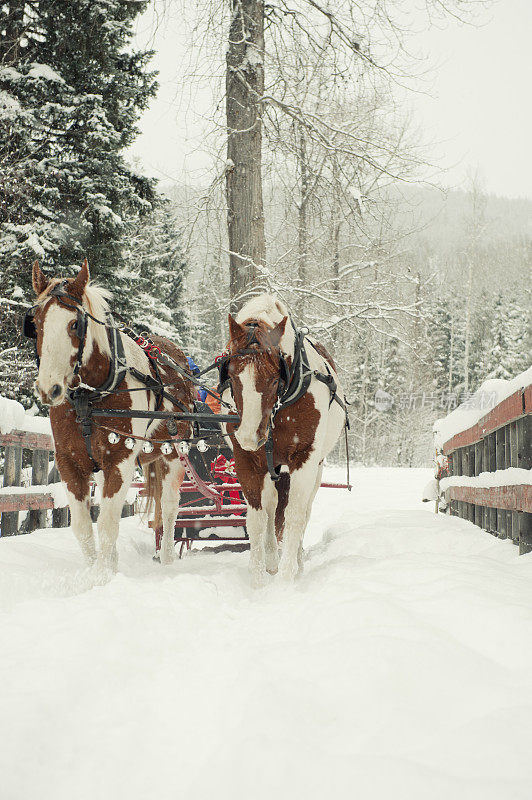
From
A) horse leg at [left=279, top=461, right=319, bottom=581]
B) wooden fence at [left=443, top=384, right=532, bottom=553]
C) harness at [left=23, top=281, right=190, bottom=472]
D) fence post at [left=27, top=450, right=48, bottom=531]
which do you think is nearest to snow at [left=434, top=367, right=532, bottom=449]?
wooden fence at [left=443, top=384, right=532, bottom=553]

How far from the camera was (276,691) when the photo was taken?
5.74ft

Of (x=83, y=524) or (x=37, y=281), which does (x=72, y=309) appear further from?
(x=83, y=524)

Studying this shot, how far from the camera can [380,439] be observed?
38.0 m

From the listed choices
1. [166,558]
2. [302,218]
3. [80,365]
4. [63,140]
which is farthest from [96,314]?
[63,140]

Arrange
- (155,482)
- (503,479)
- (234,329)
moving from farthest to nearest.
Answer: (155,482) → (503,479) → (234,329)

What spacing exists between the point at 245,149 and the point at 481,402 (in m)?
4.72

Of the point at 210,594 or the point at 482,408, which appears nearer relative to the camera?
the point at 210,594

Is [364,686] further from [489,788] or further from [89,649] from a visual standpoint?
[89,649]

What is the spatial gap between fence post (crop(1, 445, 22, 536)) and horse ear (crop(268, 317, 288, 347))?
328cm

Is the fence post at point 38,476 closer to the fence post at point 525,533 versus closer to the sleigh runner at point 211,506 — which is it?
the sleigh runner at point 211,506

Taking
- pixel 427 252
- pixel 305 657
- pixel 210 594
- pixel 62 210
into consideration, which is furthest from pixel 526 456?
pixel 427 252

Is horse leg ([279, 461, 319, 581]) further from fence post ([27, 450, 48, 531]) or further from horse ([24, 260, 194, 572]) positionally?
fence post ([27, 450, 48, 531])

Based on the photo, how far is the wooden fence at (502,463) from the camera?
3986 mm

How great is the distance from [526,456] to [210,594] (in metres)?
2.26
